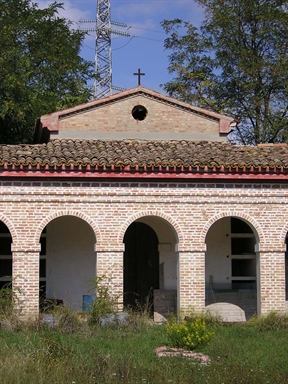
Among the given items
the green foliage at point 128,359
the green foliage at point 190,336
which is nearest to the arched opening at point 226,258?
the green foliage at point 128,359

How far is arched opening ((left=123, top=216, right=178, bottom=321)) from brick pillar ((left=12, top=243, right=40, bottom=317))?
11.3 ft

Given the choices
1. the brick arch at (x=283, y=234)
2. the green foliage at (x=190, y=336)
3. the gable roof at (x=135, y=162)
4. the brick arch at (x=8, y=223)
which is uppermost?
the gable roof at (x=135, y=162)

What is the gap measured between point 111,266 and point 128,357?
18.7ft

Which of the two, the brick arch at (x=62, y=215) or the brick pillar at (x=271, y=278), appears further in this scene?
the brick pillar at (x=271, y=278)

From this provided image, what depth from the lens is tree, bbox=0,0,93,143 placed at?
28.1m

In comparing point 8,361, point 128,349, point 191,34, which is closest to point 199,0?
point 191,34

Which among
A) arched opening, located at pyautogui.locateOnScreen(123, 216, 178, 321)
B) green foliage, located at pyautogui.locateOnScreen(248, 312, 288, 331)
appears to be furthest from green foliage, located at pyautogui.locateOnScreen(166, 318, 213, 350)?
arched opening, located at pyautogui.locateOnScreen(123, 216, 178, 321)

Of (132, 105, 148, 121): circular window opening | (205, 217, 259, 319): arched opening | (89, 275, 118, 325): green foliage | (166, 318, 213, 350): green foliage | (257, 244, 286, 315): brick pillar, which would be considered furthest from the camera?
(132, 105, 148, 121): circular window opening

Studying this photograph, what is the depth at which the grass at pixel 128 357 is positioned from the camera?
35.3ft

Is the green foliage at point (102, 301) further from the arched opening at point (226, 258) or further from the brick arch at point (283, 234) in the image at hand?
the brick arch at point (283, 234)

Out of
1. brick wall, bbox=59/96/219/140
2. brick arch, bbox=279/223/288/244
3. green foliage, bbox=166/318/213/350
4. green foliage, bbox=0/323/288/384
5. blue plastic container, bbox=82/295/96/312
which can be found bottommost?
green foliage, bbox=0/323/288/384

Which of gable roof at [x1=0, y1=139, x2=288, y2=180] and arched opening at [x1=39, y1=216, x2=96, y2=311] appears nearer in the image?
gable roof at [x1=0, y1=139, x2=288, y2=180]

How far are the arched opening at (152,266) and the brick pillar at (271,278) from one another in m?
2.35

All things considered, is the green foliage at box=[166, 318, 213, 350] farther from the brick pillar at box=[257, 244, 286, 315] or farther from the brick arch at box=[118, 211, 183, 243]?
the brick pillar at box=[257, 244, 286, 315]
